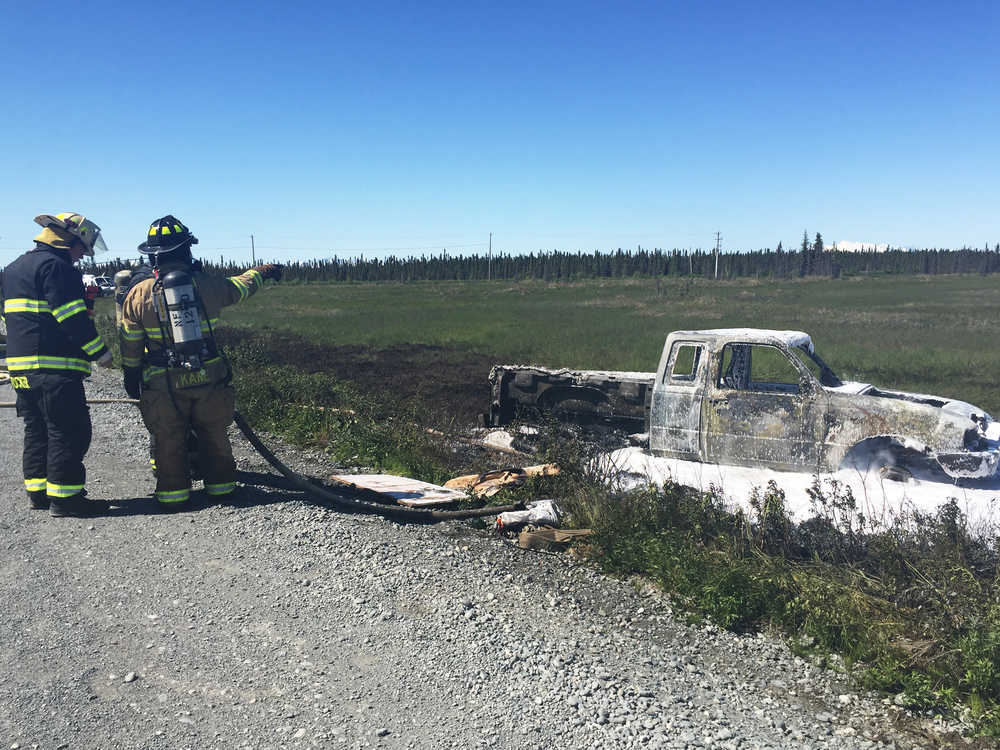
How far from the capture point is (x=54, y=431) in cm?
573

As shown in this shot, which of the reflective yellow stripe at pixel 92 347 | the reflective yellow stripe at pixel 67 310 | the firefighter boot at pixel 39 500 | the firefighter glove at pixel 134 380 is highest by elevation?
the reflective yellow stripe at pixel 67 310

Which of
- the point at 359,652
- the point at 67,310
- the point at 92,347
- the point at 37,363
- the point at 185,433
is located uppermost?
the point at 67,310

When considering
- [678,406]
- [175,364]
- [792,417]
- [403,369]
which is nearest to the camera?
[175,364]

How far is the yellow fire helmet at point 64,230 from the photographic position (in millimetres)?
5895

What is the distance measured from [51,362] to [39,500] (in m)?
1.16

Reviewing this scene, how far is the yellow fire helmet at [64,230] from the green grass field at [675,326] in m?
12.8

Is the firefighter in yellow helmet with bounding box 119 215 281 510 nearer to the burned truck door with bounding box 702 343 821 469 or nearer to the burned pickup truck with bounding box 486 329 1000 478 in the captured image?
the burned pickup truck with bounding box 486 329 1000 478

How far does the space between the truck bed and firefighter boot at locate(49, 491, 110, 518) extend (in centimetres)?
536

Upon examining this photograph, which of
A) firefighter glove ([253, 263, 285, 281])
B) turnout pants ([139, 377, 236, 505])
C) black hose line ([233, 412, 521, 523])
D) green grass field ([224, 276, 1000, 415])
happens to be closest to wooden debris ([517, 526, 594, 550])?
black hose line ([233, 412, 521, 523])

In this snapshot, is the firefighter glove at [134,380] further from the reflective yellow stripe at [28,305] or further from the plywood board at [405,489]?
the plywood board at [405,489]

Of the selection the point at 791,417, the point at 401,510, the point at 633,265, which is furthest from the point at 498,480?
the point at 633,265

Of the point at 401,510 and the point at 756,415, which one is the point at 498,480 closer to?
the point at 401,510

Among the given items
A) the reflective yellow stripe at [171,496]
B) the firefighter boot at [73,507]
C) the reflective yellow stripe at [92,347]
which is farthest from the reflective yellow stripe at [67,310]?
the reflective yellow stripe at [171,496]

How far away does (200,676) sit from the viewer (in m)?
3.57
